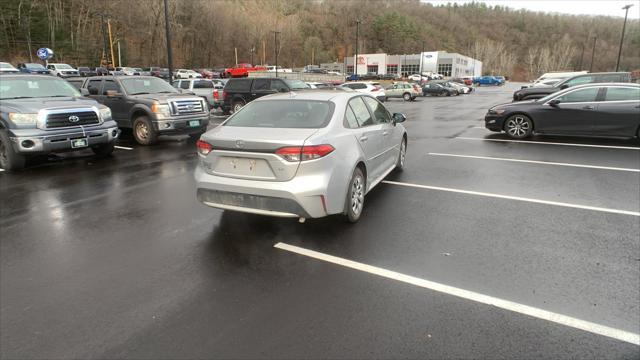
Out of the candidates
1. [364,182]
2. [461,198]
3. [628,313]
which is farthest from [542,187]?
[628,313]

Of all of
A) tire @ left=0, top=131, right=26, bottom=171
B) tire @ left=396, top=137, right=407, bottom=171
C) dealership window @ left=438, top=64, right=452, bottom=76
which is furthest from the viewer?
dealership window @ left=438, top=64, right=452, bottom=76

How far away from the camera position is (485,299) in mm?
3338

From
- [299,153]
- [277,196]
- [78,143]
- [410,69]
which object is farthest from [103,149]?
[410,69]

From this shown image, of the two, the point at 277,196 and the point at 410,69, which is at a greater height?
the point at 410,69

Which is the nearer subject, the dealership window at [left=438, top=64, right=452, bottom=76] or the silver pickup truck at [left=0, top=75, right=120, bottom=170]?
the silver pickup truck at [left=0, top=75, right=120, bottom=170]

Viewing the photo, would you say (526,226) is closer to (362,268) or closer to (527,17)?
(362,268)

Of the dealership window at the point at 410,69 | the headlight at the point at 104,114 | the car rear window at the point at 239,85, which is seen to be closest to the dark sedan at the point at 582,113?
the headlight at the point at 104,114

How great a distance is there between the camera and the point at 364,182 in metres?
5.31

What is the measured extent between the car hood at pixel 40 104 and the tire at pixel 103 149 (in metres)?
1.03

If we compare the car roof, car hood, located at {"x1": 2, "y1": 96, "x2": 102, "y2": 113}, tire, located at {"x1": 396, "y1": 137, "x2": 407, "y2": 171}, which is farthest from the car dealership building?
the car roof

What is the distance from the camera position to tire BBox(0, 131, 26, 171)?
786 centimetres

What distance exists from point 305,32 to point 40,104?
6117 inches

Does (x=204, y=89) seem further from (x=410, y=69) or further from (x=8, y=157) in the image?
(x=410, y=69)

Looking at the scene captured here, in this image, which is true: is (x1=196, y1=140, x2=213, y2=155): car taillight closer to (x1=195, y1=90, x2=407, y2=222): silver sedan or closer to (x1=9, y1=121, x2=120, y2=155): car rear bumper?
(x1=195, y1=90, x2=407, y2=222): silver sedan
